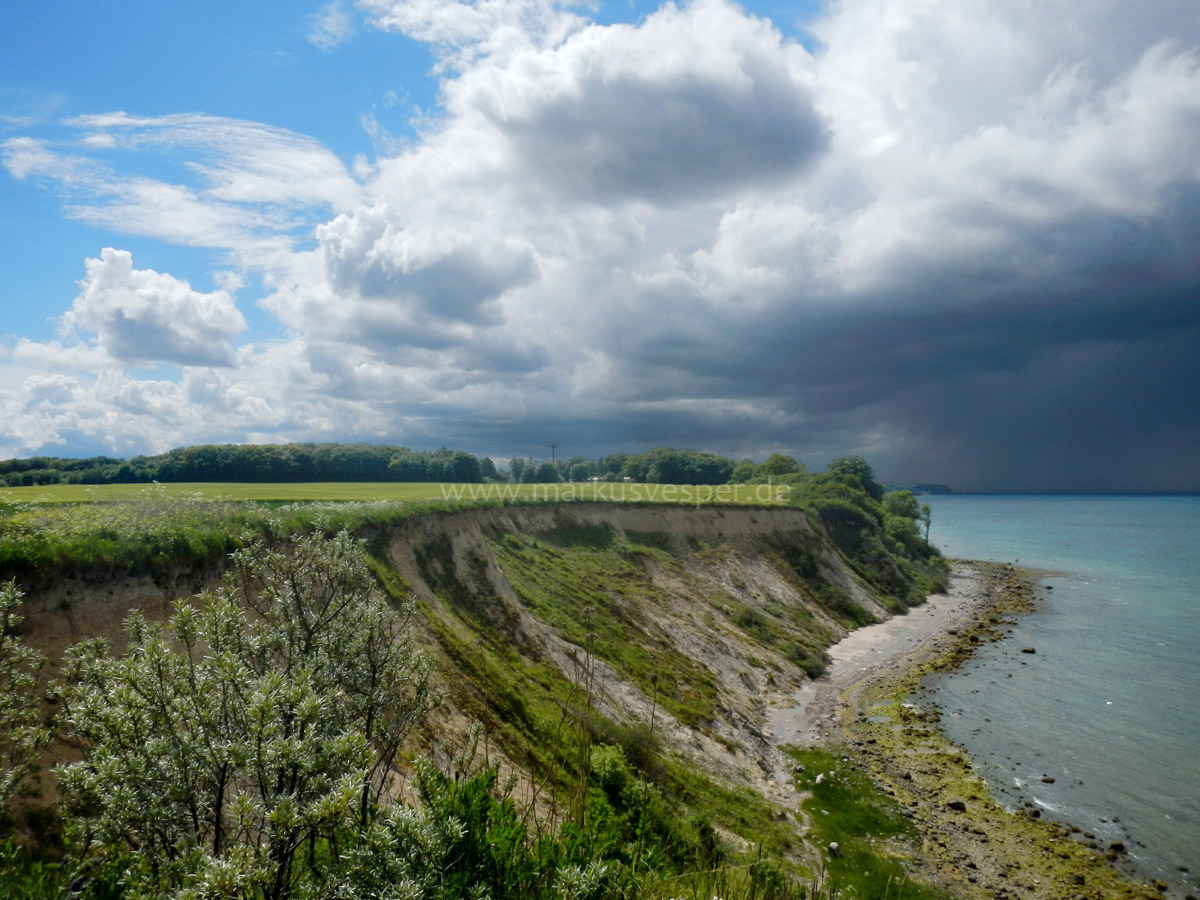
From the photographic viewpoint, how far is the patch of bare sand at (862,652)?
33.4 meters

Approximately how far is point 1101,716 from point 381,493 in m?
44.9

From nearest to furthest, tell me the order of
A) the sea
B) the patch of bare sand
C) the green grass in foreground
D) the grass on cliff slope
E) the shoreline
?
1. the green grass in foreground
2. the shoreline
3. the sea
4. the grass on cliff slope
5. the patch of bare sand

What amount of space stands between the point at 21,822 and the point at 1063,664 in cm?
5596

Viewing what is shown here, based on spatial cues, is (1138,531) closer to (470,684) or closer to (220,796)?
(470,684)

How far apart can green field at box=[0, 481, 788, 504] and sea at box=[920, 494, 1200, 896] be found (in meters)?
29.5

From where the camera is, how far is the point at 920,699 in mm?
37688

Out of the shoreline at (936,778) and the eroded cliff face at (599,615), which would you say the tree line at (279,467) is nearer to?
the eroded cliff face at (599,615)

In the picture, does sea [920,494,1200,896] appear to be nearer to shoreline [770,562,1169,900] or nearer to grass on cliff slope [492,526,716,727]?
shoreline [770,562,1169,900]

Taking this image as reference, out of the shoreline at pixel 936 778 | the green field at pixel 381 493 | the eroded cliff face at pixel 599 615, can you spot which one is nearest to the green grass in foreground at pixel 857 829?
the shoreline at pixel 936 778

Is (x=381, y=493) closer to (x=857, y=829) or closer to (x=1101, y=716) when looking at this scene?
(x=857, y=829)

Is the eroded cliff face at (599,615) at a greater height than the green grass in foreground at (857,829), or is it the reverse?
the eroded cliff face at (599,615)

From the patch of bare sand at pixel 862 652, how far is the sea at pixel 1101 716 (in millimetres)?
4931

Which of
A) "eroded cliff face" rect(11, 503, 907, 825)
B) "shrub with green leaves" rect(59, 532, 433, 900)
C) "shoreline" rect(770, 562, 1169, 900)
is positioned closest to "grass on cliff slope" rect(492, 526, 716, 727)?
"eroded cliff face" rect(11, 503, 907, 825)

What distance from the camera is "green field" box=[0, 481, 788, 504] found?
64.6ft
